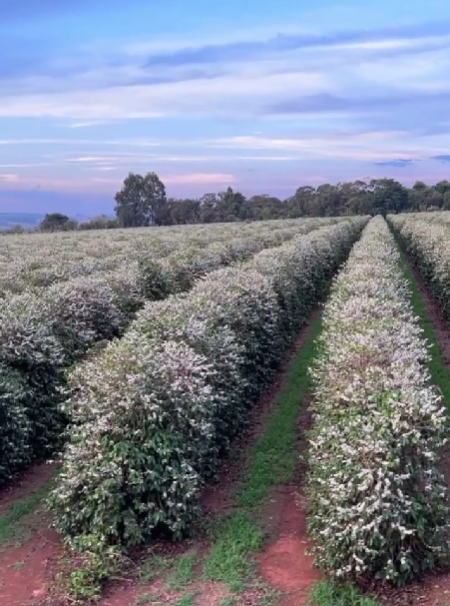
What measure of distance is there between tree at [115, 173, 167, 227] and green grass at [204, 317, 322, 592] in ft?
271

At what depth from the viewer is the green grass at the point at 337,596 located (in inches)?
250

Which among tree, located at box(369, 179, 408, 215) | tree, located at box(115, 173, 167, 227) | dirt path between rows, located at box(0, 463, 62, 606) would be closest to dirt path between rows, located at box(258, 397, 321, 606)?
dirt path between rows, located at box(0, 463, 62, 606)

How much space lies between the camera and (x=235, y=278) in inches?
572

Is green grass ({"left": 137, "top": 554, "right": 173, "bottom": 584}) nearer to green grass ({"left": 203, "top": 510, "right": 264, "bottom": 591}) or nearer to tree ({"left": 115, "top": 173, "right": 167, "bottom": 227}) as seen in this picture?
green grass ({"left": 203, "top": 510, "right": 264, "bottom": 591})

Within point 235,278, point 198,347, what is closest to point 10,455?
point 198,347

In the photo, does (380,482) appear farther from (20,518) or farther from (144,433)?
(20,518)

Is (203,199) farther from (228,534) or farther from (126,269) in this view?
(228,534)

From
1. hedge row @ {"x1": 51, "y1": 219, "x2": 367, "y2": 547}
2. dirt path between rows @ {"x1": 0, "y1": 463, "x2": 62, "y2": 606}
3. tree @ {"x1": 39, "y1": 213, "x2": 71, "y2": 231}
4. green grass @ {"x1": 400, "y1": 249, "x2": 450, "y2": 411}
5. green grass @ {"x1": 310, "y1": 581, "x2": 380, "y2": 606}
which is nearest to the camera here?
green grass @ {"x1": 310, "y1": 581, "x2": 380, "y2": 606}

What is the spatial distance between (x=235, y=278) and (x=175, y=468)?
7.12m

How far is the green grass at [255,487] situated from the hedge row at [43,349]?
247 centimetres

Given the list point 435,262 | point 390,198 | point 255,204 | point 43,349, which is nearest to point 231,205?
point 255,204

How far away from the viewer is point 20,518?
8.76 meters

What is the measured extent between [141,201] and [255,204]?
19.8 meters

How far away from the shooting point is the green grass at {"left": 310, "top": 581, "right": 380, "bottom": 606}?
636cm
